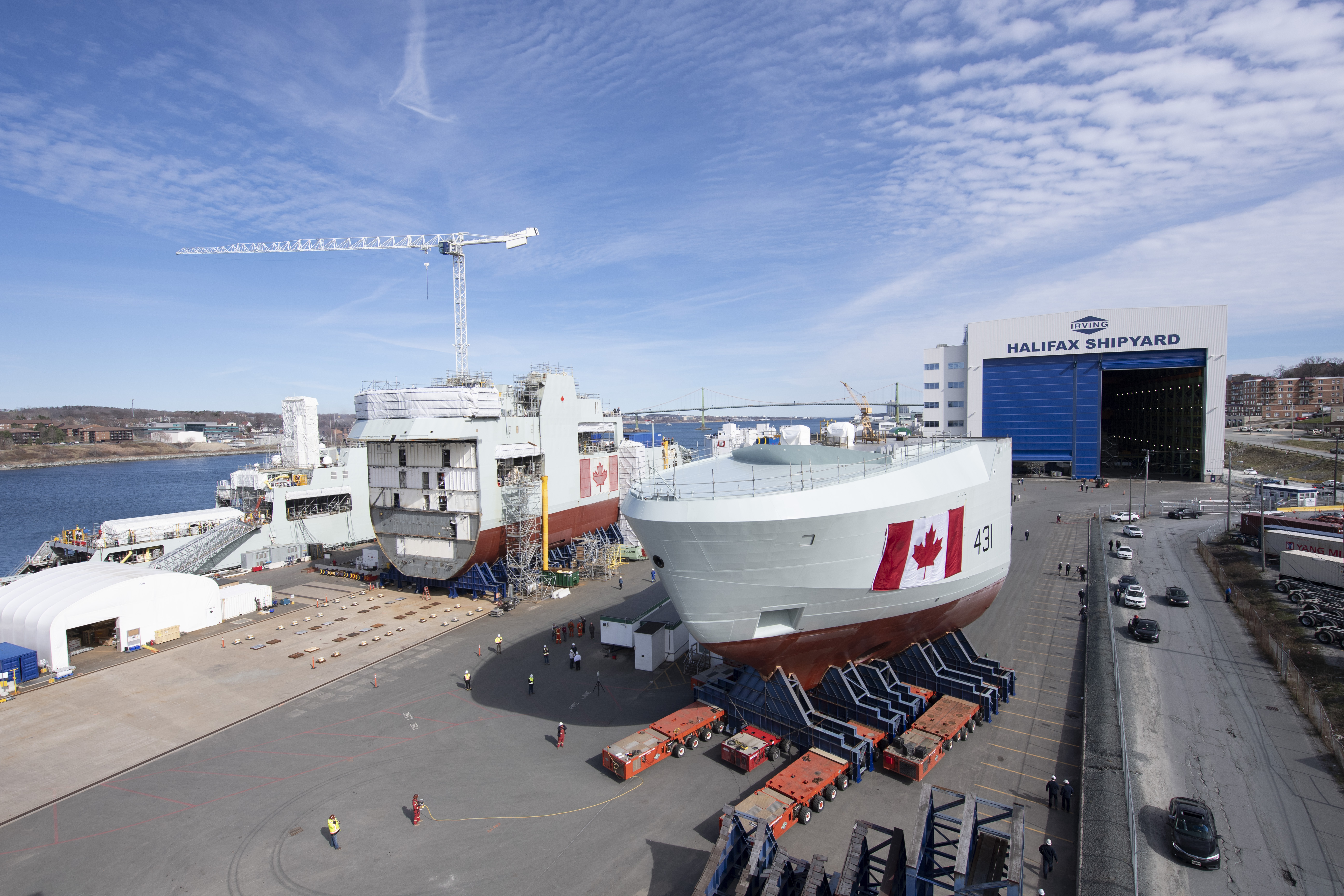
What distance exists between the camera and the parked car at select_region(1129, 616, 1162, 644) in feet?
73.4

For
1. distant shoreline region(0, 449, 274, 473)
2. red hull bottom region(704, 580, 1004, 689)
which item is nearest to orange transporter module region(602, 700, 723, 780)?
red hull bottom region(704, 580, 1004, 689)

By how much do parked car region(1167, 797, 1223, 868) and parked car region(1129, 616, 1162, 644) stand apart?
1255cm

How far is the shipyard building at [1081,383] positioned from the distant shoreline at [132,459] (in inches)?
6741

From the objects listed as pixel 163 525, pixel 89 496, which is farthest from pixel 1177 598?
pixel 89 496

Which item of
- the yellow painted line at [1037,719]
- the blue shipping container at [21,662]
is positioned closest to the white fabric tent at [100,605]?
the blue shipping container at [21,662]

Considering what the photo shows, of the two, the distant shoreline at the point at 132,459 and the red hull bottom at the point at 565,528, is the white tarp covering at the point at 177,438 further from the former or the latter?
the red hull bottom at the point at 565,528

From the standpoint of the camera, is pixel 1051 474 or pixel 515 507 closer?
pixel 515 507

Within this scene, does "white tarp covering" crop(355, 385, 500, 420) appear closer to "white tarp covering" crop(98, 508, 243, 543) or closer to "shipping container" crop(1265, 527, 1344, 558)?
"white tarp covering" crop(98, 508, 243, 543)

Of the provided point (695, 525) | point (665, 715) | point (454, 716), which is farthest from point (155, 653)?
point (695, 525)

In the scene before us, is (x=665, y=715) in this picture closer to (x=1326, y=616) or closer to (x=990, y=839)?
(x=990, y=839)

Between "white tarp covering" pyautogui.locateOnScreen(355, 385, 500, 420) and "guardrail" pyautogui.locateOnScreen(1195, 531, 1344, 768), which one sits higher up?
"white tarp covering" pyautogui.locateOnScreen(355, 385, 500, 420)

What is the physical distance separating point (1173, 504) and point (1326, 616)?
3328 cm

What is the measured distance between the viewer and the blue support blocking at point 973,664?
18.2 meters

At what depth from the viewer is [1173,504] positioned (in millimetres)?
50562
